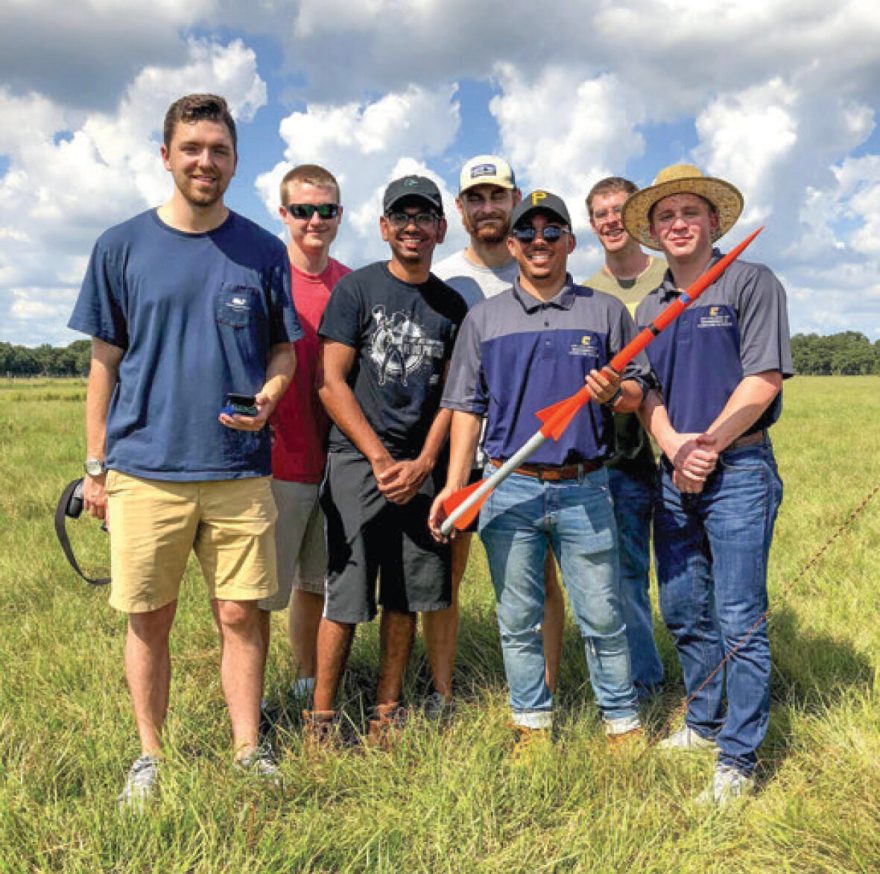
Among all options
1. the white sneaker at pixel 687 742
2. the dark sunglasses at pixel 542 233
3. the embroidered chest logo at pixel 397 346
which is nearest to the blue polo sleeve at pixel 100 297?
the embroidered chest logo at pixel 397 346

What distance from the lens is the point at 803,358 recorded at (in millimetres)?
157250

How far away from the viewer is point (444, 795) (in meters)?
2.97

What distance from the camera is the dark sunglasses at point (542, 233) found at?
3.43 m

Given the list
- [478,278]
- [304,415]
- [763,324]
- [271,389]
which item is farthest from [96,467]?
[763,324]

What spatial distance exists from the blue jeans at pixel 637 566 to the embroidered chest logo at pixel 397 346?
1266 mm

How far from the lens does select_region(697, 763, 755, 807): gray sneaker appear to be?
3123 mm

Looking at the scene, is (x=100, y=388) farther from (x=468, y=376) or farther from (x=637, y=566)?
(x=637, y=566)

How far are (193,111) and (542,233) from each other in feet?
5.44

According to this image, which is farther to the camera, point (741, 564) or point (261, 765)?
point (741, 564)

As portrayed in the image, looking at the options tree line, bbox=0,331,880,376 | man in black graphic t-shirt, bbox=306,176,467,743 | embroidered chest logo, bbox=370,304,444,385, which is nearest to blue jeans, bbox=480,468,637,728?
man in black graphic t-shirt, bbox=306,176,467,743

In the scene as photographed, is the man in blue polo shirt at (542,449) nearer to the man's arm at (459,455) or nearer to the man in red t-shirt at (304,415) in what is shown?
the man's arm at (459,455)

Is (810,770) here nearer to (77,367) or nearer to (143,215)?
(143,215)

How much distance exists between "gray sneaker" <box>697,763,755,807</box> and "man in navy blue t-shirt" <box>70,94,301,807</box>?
1.89 m

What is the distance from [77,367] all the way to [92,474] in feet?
539
